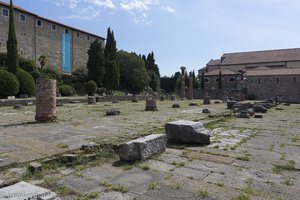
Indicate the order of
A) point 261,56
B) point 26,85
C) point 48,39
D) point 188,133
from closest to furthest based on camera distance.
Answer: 1. point 188,133
2. point 26,85
3. point 48,39
4. point 261,56

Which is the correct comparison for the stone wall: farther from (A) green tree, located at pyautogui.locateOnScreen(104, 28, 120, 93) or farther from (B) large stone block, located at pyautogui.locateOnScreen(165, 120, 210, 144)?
(B) large stone block, located at pyautogui.locateOnScreen(165, 120, 210, 144)

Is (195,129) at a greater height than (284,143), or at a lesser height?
greater

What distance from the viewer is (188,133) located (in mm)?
5695

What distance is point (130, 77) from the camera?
4475 centimetres

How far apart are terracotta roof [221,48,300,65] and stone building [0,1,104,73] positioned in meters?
31.2

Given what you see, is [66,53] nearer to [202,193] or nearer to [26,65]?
[26,65]

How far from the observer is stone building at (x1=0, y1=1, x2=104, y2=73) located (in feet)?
115

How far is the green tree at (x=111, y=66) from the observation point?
36219 mm

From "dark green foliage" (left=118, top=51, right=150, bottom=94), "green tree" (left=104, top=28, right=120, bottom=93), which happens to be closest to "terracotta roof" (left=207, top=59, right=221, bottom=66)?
"dark green foliage" (left=118, top=51, right=150, bottom=94)

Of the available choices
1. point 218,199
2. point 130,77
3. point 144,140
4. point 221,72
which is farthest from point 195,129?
point 221,72

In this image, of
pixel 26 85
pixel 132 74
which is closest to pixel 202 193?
pixel 26 85

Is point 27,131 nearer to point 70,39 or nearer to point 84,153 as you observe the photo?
point 84,153

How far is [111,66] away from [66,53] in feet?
35.8

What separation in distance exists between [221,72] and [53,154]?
170 ft
